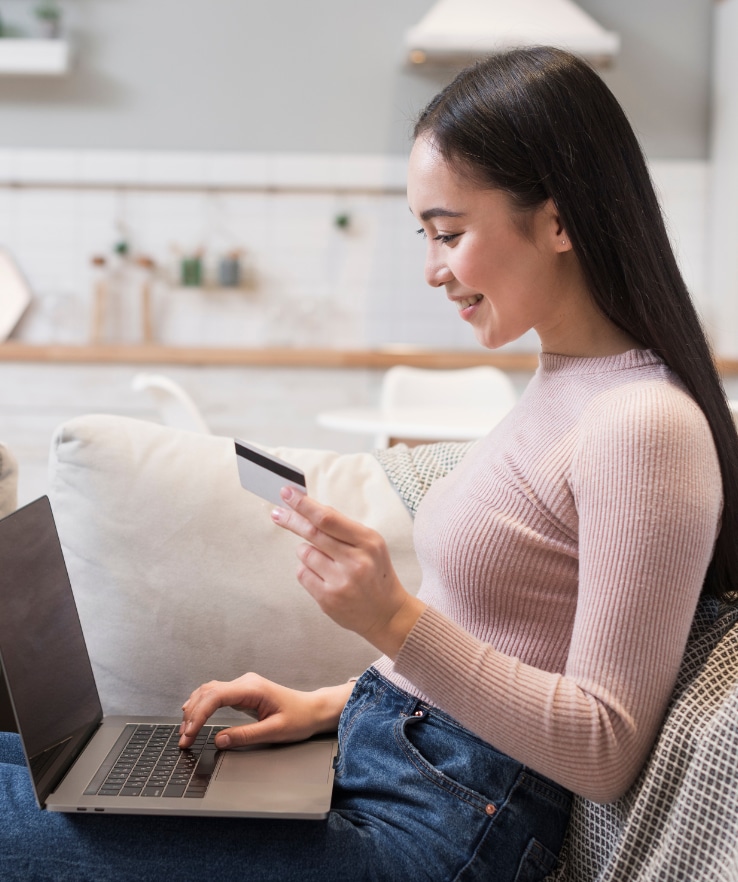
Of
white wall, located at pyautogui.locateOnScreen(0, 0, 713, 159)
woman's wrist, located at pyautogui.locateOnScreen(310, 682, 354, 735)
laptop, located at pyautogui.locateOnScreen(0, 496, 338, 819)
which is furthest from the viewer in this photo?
white wall, located at pyautogui.locateOnScreen(0, 0, 713, 159)

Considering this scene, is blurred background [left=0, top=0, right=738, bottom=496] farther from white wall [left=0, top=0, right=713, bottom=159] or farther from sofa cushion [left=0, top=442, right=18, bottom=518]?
sofa cushion [left=0, top=442, right=18, bottom=518]

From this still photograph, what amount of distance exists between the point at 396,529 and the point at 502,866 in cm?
54

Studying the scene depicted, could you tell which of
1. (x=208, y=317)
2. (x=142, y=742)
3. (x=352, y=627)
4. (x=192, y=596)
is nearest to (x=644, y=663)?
(x=352, y=627)

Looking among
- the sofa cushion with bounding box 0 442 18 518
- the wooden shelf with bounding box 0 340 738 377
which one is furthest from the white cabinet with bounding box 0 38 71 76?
the sofa cushion with bounding box 0 442 18 518

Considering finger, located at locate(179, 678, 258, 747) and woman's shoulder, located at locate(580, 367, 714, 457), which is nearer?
woman's shoulder, located at locate(580, 367, 714, 457)

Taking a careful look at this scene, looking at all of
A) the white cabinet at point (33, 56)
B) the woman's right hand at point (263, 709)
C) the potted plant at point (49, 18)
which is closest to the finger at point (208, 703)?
the woman's right hand at point (263, 709)

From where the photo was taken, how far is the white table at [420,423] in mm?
2322

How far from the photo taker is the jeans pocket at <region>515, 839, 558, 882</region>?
2.95 feet

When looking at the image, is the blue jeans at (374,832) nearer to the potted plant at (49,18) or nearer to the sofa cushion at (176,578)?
the sofa cushion at (176,578)

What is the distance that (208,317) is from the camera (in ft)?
15.0

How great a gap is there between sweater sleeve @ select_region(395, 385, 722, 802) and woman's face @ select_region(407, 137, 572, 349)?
0.21 metres

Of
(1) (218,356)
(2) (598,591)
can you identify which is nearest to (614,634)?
(2) (598,591)

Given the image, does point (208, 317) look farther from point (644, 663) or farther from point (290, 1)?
point (644, 663)

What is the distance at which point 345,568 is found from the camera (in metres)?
0.81
